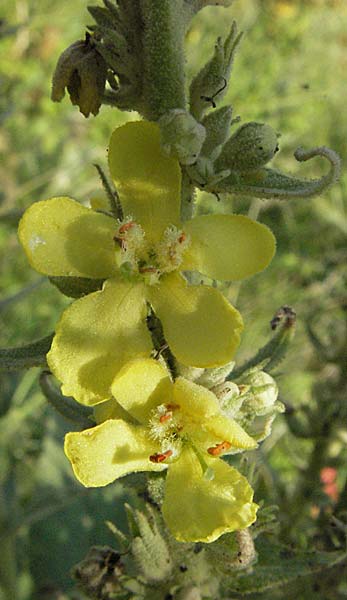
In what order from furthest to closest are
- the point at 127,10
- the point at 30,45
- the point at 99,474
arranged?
the point at 30,45 → the point at 127,10 → the point at 99,474

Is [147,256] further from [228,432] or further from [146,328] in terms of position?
[228,432]

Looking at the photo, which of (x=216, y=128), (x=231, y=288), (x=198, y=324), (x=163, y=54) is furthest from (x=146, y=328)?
(x=231, y=288)

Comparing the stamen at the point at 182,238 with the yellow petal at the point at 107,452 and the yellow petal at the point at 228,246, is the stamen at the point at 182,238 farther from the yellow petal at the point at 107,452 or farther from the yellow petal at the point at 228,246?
the yellow petal at the point at 107,452

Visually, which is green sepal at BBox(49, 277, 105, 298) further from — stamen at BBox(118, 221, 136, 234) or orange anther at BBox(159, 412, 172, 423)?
orange anther at BBox(159, 412, 172, 423)

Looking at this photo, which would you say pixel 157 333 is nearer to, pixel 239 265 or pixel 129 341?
pixel 129 341

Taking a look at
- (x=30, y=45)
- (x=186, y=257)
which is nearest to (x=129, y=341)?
(x=186, y=257)

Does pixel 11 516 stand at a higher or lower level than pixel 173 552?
lower
